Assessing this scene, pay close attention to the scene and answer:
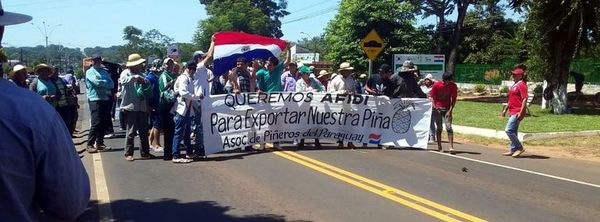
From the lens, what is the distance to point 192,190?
23.8 feet

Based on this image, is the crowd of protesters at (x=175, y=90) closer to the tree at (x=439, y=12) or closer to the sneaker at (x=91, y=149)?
the sneaker at (x=91, y=149)

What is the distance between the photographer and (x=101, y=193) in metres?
7.11

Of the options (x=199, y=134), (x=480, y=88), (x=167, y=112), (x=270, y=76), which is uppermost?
(x=270, y=76)

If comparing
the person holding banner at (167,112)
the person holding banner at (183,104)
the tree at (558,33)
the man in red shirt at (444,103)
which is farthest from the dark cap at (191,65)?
the tree at (558,33)

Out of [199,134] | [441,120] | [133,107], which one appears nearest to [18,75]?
[133,107]

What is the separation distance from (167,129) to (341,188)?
11.9 ft

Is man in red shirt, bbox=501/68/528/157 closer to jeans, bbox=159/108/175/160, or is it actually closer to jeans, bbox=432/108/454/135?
jeans, bbox=432/108/454/135

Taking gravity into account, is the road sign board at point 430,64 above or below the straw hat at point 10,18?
above

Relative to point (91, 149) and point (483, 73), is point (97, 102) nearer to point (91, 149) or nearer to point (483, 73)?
point (91, 149)

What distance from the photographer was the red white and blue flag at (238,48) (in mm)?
10613

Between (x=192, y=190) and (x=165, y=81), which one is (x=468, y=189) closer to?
(x=192, y=190)

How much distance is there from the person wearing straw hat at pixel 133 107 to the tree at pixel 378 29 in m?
29.9

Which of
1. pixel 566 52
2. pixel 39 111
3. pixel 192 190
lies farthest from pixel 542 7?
pixel 39 111

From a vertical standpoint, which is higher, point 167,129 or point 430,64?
point 430,64
